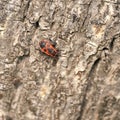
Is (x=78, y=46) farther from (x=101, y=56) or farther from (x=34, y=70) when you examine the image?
(x=34, y=70)

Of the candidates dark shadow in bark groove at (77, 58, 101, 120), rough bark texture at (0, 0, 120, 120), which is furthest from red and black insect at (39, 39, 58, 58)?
dark shadow in bark groove at (77, 58, 101, 120)

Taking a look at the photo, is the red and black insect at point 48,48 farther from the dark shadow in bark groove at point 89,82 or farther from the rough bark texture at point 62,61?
the dark shadow in bark groove at point 89,82

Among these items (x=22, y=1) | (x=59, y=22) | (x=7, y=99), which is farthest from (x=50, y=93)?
(x=22, y=1)

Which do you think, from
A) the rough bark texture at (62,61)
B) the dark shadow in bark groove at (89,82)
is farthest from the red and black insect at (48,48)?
the dark shadow in bark groove at (89,82)

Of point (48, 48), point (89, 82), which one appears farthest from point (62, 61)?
point (89, 82)

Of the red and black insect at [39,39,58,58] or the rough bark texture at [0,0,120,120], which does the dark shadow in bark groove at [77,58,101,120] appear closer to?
the rough bark texture at [0,0,120,120]

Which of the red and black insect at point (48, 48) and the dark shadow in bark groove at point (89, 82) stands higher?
the red and black insect at point (48, 48)
